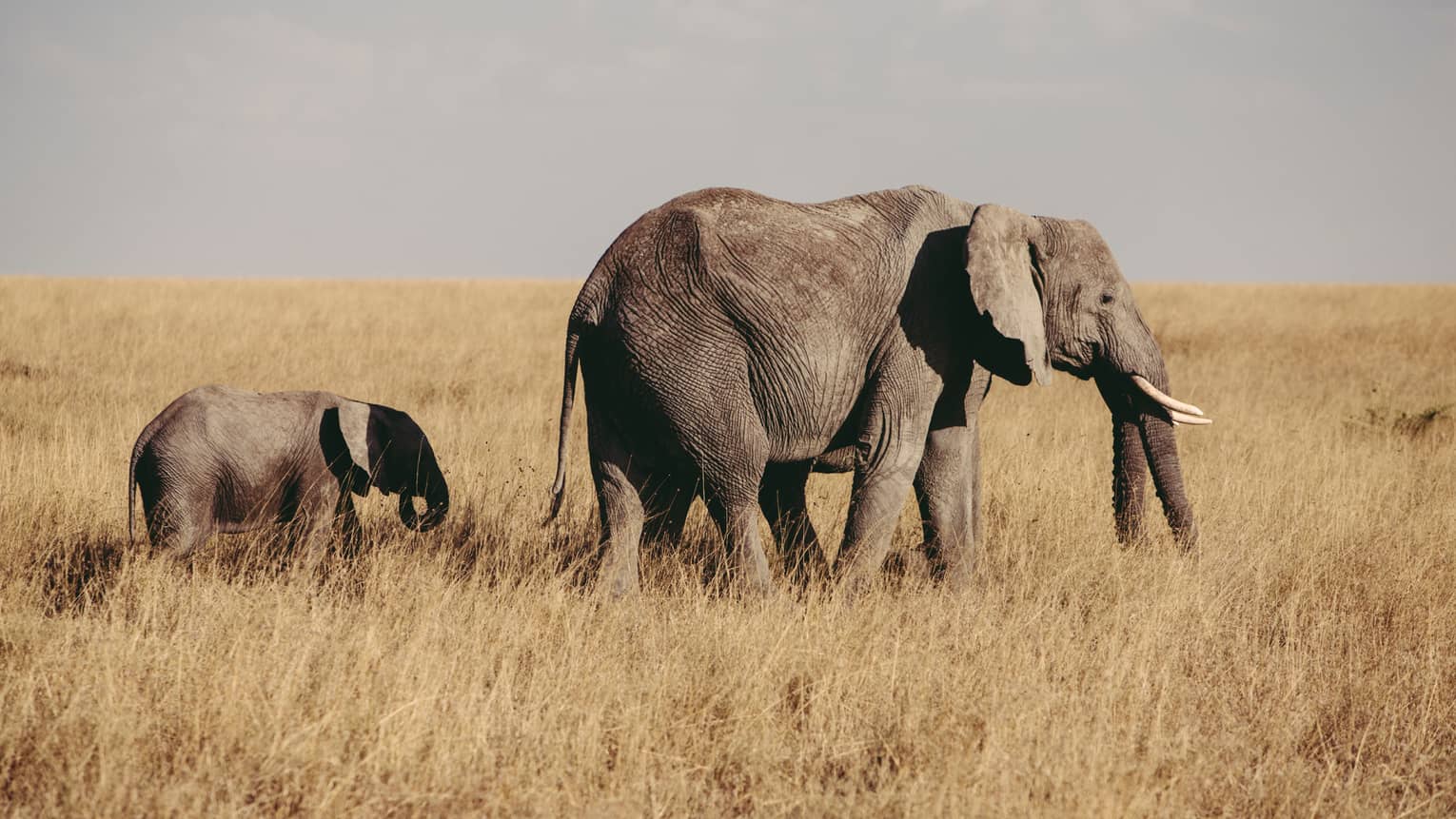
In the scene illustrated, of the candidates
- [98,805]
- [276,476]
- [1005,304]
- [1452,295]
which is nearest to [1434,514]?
[1005,304]

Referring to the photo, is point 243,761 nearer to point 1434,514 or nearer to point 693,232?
point 693,232

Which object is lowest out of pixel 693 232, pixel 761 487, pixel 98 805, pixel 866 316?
pixel 98 805

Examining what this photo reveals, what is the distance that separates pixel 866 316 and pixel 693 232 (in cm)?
85

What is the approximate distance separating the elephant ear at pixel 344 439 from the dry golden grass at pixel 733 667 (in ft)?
1.81

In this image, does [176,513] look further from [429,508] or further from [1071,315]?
[1071,315]

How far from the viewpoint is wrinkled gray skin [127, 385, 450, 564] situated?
588 centimetres

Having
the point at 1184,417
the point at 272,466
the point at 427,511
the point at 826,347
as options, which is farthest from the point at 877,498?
the point at 272,466

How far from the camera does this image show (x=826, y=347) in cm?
525

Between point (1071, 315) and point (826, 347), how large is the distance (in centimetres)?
129

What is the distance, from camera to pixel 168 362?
13453mm

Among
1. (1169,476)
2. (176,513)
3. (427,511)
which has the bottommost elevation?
(427,511)

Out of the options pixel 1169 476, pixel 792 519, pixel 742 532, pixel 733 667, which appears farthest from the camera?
pixel 792 519

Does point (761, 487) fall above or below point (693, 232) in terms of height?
below

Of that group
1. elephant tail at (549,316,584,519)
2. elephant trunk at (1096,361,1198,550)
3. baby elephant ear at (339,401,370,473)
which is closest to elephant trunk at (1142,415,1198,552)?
elephant trunk at (1096,361,1198,550)
